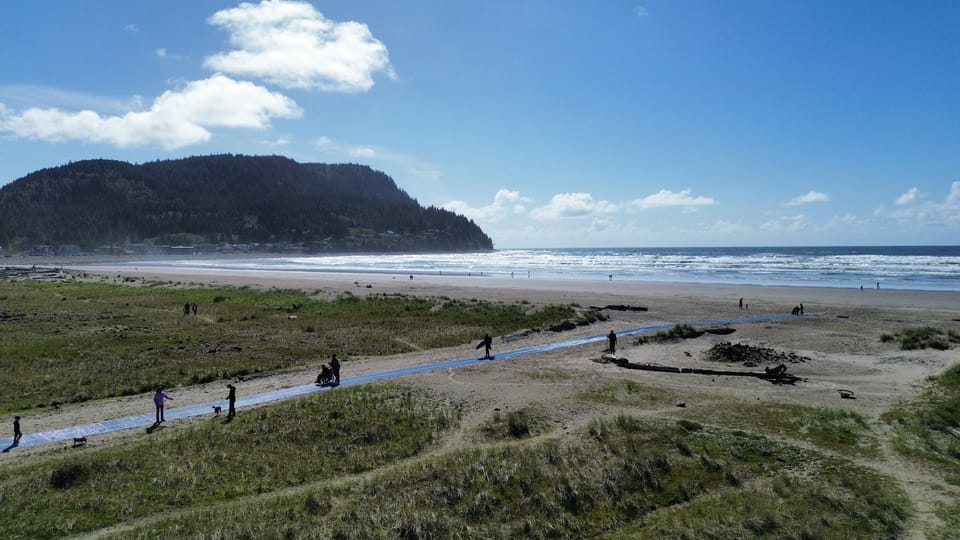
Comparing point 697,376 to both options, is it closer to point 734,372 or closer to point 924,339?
point 734,372

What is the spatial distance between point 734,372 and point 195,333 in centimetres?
3503

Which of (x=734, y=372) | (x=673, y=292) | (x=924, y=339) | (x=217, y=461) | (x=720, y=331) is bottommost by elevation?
(x=217, y=461)

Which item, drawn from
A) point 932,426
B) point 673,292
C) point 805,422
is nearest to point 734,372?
point 805,422

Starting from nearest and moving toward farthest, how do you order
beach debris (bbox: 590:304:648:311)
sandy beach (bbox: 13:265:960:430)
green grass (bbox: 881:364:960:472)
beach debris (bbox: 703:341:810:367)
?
green grass (bbox: 881:364:960:472) → sandy beach (bbox: 13:265:960:430) → beach debris (bbox: 703:341:810:367) → beach debris (bbox: 590:304:648:311)

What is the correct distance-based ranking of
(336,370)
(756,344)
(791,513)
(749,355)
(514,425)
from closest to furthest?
(791,513)
(514,425)
(336,370)
(749,355)
(756,344)

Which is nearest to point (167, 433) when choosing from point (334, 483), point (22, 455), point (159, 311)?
point (22, 455)

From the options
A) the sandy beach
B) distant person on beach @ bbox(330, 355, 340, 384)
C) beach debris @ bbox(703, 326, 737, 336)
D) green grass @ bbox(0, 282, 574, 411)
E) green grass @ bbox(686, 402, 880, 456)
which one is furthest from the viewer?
beach debris @ bbox(703, 326, 737, 336)

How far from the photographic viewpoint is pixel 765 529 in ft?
40.9

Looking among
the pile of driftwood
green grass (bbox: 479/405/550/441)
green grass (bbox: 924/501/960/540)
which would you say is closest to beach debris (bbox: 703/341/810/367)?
the pile of driftwood

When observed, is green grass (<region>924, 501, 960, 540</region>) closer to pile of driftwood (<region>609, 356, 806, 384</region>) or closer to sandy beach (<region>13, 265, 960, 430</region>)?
sandy beach (<region>13, 265, 960, 430</region>)

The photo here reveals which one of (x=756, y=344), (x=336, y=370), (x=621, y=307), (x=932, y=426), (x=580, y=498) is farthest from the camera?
(x=621, y=307)

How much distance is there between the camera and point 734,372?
2691 cm

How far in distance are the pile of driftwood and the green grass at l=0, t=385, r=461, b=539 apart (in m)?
11.8

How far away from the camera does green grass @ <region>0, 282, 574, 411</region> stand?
26453 mm
